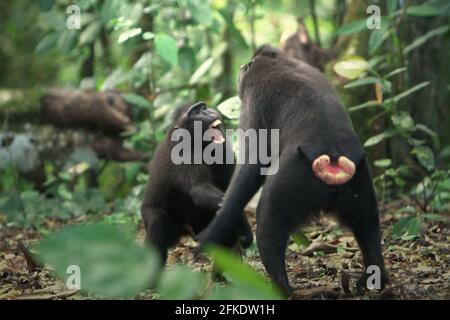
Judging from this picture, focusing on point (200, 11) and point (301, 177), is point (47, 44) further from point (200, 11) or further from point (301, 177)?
point (301, 177)

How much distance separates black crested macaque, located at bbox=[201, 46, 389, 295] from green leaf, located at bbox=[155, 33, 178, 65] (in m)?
2.25

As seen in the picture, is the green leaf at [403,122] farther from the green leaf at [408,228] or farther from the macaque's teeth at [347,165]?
the macaque's teeth at [347,165]

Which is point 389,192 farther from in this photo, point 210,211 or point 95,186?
point 95,186

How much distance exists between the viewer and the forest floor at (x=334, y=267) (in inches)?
165

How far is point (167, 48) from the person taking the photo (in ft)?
22.6

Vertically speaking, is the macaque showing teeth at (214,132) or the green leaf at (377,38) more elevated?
the green leaf at (377,38)

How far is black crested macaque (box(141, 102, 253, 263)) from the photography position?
5414 mm

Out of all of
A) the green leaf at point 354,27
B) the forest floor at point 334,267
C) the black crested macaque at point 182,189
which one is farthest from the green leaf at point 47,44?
the green leaf at point 354,27

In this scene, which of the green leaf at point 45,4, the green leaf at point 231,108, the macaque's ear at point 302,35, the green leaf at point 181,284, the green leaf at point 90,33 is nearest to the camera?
the green leaf at point 181,284

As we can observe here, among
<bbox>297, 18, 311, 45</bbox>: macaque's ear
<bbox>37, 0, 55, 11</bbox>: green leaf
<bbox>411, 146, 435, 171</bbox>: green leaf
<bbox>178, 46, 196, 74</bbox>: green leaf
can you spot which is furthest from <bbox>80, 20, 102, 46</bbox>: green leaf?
<bbox>411, 146, 435, 171</bbox>: green leaf

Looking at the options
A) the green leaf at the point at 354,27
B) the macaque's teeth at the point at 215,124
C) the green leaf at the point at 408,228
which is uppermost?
the green leaf at the point at 354,27

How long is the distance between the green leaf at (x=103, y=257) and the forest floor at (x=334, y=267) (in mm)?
2061

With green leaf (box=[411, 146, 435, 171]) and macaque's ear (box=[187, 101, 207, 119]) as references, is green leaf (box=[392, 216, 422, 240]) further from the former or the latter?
macaque's ear (box=[187, 101, 207, 119])
